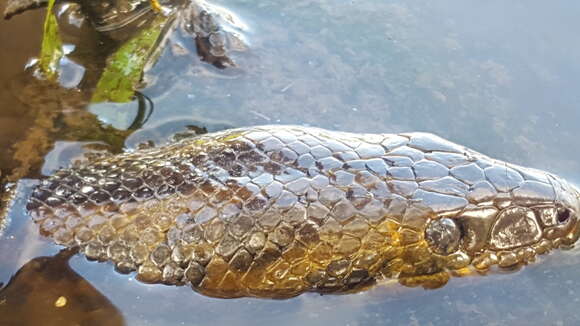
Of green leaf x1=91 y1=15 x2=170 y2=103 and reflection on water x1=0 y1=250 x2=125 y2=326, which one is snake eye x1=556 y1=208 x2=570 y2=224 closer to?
reflection on water x1=0 y1=250 x2=125 y2=326

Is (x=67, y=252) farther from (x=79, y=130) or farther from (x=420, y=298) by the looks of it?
(x=420, y=298)

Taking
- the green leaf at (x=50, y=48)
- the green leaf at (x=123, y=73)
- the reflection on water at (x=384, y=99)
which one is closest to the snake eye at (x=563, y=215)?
the reflection on water at (x=384, y=99)

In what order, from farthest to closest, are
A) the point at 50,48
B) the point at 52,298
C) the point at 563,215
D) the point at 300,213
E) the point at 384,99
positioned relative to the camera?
the point at 384,99 → the point at 50,48 → the point at 563,215 → the point at 52,298 → the point at 300,213

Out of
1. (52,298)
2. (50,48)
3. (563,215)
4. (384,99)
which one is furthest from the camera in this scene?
(384,99)

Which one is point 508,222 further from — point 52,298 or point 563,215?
point 52,298

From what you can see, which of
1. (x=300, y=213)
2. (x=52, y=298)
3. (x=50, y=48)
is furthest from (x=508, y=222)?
(x=50, y=48)

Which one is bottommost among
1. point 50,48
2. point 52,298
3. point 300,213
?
point 52,298

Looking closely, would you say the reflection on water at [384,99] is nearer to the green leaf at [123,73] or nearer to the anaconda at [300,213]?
the anaconda at [300,213]
